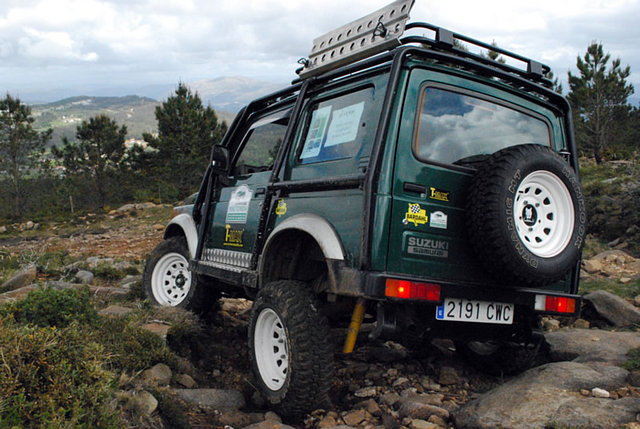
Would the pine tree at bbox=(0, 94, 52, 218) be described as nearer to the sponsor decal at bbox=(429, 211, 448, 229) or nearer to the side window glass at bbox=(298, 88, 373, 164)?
the side window glass at bbox=(298, 88, 373, 164)

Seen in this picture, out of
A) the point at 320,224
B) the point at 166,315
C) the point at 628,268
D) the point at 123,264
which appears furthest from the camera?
the point at 123,264

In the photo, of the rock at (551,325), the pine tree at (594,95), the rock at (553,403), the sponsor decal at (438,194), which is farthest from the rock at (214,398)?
the pine tree at (594,95)

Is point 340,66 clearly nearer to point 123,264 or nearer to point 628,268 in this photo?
point 628,268

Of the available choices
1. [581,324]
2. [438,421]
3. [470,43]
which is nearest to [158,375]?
[438,421]

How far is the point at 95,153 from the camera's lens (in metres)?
34.1

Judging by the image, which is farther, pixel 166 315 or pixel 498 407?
pixel 166 315

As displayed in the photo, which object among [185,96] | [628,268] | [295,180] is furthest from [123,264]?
[185,96]

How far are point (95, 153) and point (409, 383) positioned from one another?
33.8 m

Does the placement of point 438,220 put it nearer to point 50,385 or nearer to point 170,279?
A: point 50,385

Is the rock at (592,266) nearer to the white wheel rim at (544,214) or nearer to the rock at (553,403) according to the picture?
the rock at (553,403)

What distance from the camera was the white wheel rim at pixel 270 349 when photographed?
144 inches

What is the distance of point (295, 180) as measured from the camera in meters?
3.87

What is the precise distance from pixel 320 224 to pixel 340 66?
123 cm

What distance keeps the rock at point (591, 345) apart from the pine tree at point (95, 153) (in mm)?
32495
